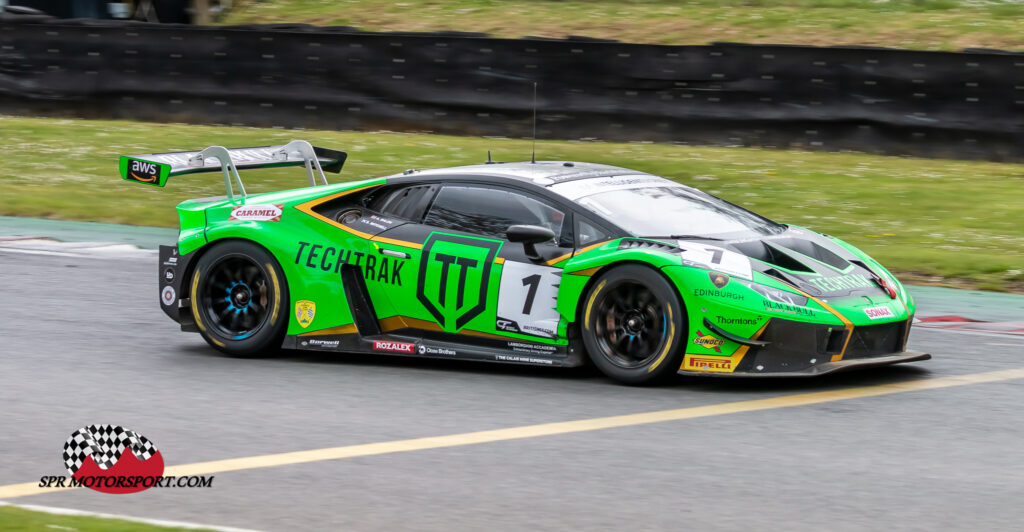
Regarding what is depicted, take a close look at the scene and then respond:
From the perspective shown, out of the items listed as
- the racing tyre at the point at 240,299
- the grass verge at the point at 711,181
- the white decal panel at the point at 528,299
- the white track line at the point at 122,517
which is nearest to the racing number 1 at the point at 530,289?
the white decal panel at the point at 528,299

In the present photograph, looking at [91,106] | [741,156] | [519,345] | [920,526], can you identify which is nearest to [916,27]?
[741,156]

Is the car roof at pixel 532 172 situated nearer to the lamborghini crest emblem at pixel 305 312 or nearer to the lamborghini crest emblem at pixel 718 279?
the lamborghini crest emblem at pixel 305 312

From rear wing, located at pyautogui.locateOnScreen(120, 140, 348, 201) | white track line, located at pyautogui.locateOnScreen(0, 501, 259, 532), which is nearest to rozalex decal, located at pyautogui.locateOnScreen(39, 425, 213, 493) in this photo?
white track line, located at pyautogui.locateOnScreen(0, 501, 259, 532)

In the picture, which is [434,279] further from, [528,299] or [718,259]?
[718,259]

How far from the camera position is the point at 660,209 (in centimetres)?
780

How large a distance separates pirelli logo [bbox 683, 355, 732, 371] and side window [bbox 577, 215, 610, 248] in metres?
0.81

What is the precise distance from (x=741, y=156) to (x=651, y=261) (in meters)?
9.23

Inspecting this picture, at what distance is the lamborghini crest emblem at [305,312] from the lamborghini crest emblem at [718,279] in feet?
7.82

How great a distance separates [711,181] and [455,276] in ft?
26.4

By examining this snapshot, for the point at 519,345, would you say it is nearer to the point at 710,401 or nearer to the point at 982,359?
the point at 710,401

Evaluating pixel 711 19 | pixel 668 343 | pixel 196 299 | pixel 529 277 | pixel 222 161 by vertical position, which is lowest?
pixel 196 299

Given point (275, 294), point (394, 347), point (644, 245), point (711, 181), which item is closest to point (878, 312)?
point (644, 245)

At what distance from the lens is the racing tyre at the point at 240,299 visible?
27.0 feet

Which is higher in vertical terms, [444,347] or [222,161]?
[222,161]
